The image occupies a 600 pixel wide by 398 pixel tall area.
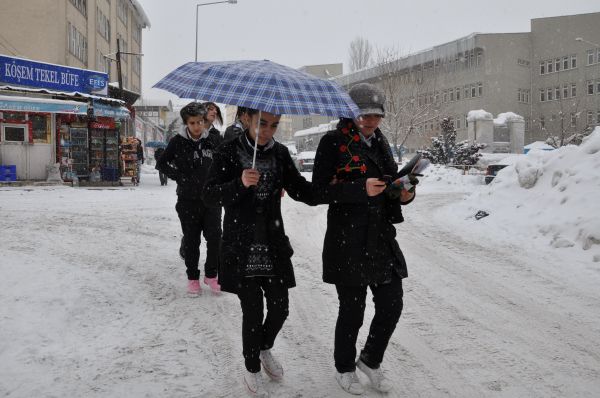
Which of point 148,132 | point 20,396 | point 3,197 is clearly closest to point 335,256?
point 20,396

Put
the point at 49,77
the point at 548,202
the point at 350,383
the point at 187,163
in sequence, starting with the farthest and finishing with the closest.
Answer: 1. the point at 49,77
2. the point at 548,202
3. the point at 187,163
4. the point at 350,383

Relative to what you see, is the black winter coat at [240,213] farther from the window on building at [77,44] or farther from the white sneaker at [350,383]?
the window on building at [77,44]

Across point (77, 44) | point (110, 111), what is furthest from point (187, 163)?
point (77, 44)

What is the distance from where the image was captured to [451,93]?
56.5 metres

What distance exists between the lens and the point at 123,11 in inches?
1711

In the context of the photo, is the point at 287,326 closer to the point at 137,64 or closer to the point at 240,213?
the point at 240,213

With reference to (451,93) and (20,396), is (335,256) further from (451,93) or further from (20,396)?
(451,93)

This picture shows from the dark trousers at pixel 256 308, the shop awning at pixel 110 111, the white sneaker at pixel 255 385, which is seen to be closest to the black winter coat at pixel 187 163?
the dark trousers at pixel 256 308

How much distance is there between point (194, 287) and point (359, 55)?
A: 60354 mm

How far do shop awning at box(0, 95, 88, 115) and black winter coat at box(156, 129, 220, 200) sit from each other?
1547 cm

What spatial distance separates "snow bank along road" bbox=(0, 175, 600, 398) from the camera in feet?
11.3

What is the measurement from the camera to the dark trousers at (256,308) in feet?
10.7

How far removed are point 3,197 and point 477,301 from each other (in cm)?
1359

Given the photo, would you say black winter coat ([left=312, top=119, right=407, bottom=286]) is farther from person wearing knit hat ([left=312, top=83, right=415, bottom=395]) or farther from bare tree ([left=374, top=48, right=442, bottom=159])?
bare tree ([left=374, top=48, right=442, bottom=159])
